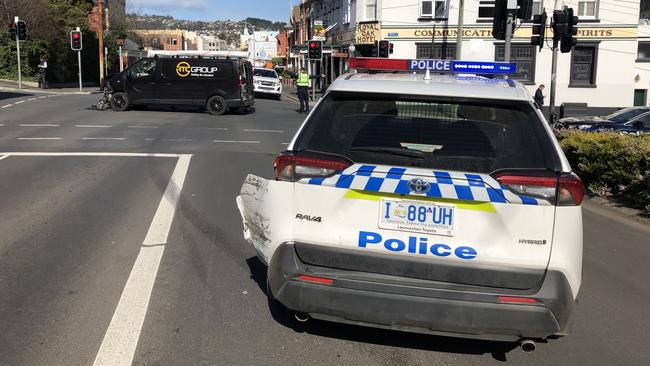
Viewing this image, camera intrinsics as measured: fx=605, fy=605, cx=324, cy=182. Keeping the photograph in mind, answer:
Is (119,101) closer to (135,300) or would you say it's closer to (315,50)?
(315,50)

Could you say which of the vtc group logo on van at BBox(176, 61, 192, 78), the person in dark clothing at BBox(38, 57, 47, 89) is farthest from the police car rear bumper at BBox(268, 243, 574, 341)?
the person in dark clothing at BBox(38, 57, 47, 89)

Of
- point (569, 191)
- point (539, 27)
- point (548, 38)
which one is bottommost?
point (569, 191)

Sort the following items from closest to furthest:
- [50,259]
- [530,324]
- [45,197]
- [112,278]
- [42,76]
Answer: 1. [530,324]
2. [112,278]
3. [50,259]
4. [45,197]
5. [42,76]

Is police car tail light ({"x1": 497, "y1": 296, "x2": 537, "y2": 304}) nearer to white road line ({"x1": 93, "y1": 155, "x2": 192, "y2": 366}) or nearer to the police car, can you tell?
the police car

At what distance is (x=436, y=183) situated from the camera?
3.29 meters

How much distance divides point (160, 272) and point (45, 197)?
145 inches

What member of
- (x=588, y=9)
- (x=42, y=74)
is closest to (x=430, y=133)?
(x=588, y=9)

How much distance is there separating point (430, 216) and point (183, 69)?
64.8 feet

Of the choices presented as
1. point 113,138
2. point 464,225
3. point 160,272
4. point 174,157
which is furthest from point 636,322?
point 113,138

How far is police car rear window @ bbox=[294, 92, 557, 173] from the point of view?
11.4 feet

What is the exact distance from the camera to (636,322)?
4453mm

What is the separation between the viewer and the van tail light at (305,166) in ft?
11.5

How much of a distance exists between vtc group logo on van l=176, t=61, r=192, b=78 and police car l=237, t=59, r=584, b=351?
1899cm

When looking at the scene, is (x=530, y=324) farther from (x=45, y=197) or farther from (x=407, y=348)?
(x=45, y=197)
